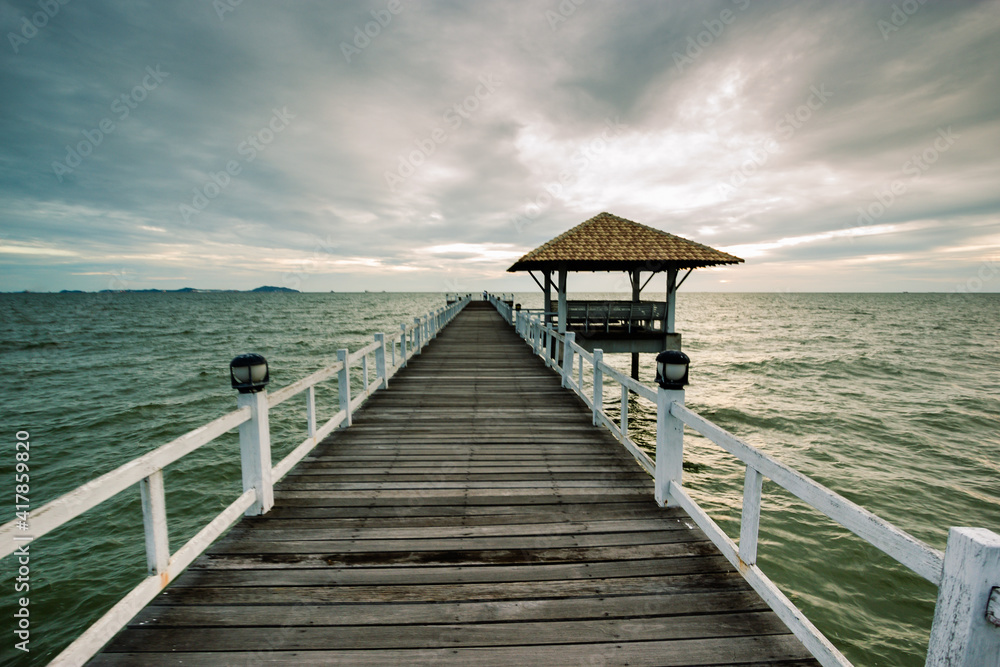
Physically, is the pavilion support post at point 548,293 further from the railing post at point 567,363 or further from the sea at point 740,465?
the railing post at point 567,363

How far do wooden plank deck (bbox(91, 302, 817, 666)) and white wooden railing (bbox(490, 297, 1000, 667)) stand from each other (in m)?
0.16

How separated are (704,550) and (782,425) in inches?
488

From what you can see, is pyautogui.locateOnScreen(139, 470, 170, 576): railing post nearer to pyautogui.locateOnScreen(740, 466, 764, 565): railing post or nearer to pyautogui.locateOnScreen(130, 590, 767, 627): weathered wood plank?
pyautogui.locateOnScreen(130, 590, 767, 627): weathered wood plank

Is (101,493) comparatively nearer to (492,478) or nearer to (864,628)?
(492,478)

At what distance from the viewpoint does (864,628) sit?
5.34 metres

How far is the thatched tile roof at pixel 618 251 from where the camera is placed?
44.9 ft

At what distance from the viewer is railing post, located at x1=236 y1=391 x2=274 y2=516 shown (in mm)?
3600

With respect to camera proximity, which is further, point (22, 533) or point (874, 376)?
point (874, 376)

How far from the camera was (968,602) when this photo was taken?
145 centimetres

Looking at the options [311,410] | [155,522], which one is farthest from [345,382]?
[155,522]

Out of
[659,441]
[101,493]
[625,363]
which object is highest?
[101,493]

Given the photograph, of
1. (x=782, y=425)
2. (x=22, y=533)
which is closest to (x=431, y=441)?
(x=22, y=533)

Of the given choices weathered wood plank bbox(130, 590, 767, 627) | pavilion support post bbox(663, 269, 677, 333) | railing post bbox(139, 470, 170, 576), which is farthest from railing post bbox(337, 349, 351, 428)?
pavilion support post bbox(663, 269, 677, 333)

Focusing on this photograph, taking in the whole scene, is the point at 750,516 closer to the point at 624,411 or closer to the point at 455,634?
the point at 455,634
